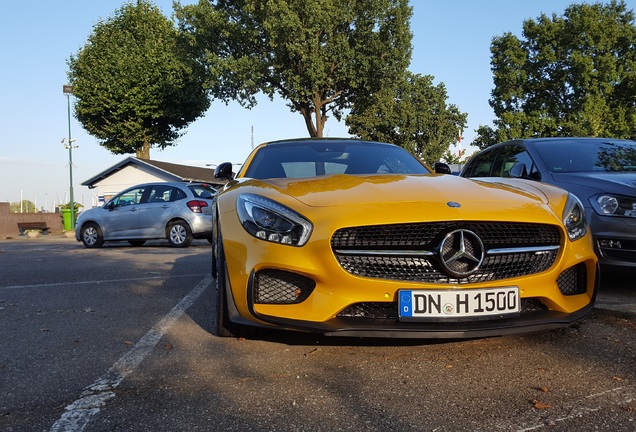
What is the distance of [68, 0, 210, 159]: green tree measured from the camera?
40.7m

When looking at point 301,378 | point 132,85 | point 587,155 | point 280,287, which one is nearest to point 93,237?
point 587,155

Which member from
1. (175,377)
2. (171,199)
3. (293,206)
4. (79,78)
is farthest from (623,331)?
(79,78)

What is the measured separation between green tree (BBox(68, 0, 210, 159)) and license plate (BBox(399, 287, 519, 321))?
38.8 m

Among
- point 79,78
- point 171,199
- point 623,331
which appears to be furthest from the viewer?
point 79,78

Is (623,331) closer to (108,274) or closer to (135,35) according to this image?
(108,274)

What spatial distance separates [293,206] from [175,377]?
1073 mm

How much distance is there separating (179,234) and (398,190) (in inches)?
419

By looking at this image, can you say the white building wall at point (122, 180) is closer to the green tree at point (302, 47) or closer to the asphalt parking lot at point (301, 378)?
the green tree at point (302, 47)

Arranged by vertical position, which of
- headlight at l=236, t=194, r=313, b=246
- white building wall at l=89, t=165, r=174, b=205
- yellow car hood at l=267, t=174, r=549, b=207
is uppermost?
white building wall at l=89, t=165, r=174, b=205

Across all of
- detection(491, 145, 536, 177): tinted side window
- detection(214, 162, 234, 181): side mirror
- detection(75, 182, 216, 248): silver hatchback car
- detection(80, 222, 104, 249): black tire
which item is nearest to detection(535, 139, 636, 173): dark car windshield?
detection(491, 145, 536, 177): tinted side window

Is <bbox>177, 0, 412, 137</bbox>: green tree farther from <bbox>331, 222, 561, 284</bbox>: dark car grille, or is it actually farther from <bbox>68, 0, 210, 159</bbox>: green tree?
<bbox>331, 222, 561, 284</bbox>: dark car grille

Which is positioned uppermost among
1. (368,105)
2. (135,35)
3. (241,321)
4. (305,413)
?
(135,35)

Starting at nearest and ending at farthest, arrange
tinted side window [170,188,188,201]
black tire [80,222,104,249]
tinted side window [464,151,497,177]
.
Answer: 1. tinted side window [464,151,497,177]
2. tinted side window [170,188,188,201]
3. black tire [80,222,104,249]

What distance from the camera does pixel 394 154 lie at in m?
5.20
